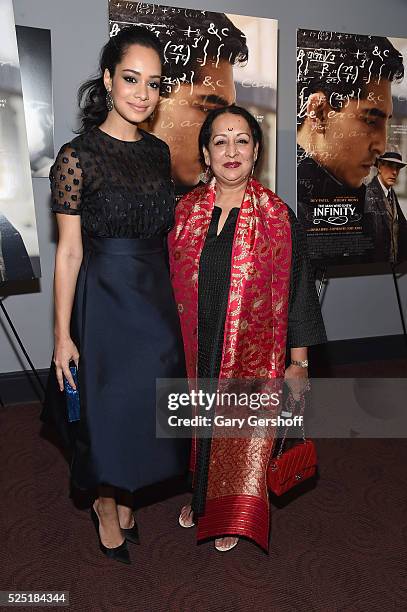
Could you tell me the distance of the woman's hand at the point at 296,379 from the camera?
2170 millimetres

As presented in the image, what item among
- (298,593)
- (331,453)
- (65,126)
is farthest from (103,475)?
(65,126)

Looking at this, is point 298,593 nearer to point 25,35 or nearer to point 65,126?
point 65,126

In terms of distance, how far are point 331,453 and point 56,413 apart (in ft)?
5.18

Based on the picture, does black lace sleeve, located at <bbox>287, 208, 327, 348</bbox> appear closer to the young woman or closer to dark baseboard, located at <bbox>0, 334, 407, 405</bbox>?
the young woman

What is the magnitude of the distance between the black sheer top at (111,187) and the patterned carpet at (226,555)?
4.01 feet

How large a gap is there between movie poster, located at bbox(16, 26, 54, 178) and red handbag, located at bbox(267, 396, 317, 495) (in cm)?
226

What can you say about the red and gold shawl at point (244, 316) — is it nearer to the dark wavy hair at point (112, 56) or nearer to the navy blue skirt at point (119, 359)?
the navy blue skirt at point (119, 359)

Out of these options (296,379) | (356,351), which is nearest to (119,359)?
(296,379)

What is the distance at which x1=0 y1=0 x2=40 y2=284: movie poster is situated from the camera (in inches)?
113

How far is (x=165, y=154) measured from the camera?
6.72 ft

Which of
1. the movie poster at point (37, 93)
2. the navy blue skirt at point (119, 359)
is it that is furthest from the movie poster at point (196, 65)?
the navy blue skirt at point (119, 359)

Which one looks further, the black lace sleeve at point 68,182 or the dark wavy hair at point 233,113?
the dark wavy hair at point 233,113

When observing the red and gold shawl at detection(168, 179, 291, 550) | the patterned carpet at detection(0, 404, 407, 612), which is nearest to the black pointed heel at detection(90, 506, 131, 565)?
the patterned carpet at detection(0, 404, 407, 612)

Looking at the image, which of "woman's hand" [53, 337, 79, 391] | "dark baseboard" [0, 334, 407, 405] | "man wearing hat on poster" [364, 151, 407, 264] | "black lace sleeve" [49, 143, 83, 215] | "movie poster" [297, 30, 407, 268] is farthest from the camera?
"dark baseboard" [0, 334, 407, 405]
